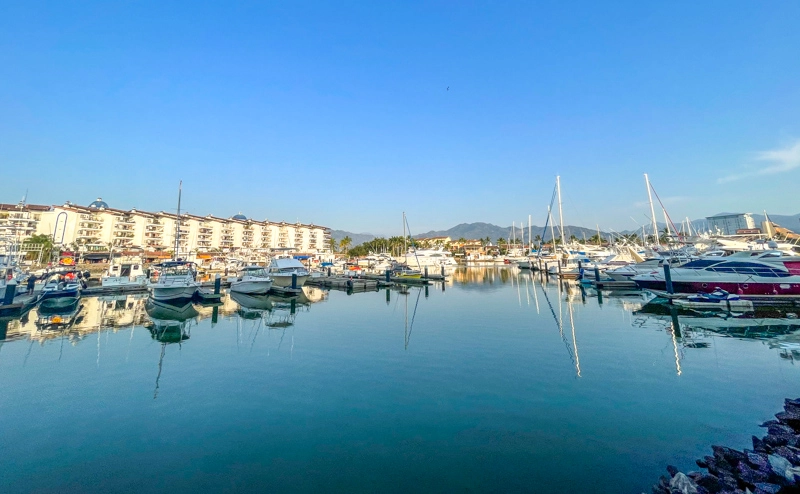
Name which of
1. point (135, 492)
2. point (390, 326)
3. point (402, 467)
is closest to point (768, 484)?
point (402, 467)

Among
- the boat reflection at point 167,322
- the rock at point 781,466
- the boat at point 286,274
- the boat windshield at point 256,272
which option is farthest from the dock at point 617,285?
the boat reflection at point 167,322

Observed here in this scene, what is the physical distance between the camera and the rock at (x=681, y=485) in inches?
192

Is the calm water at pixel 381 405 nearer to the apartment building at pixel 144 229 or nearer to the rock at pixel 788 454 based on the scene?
the rock at pixel 788 454

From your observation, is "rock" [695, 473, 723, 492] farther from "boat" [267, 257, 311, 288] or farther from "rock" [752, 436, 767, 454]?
"boat" [267, 257, 311, 288]

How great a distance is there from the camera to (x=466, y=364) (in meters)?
11.7

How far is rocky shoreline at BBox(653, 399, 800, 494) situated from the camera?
4.79 metres

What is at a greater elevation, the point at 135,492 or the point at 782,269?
the point at 782,269

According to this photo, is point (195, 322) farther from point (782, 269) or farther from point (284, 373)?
point (782, 269)

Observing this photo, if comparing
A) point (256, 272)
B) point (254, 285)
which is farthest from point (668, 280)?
point (256, 272)

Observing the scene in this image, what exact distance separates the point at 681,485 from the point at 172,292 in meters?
29.7

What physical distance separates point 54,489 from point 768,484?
10627mm

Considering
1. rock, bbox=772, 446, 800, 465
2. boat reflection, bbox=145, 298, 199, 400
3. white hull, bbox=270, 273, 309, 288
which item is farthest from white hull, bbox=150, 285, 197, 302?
rock, bbox=772, 446, 800, 465

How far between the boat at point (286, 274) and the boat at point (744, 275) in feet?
108

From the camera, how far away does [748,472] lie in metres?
5.18
